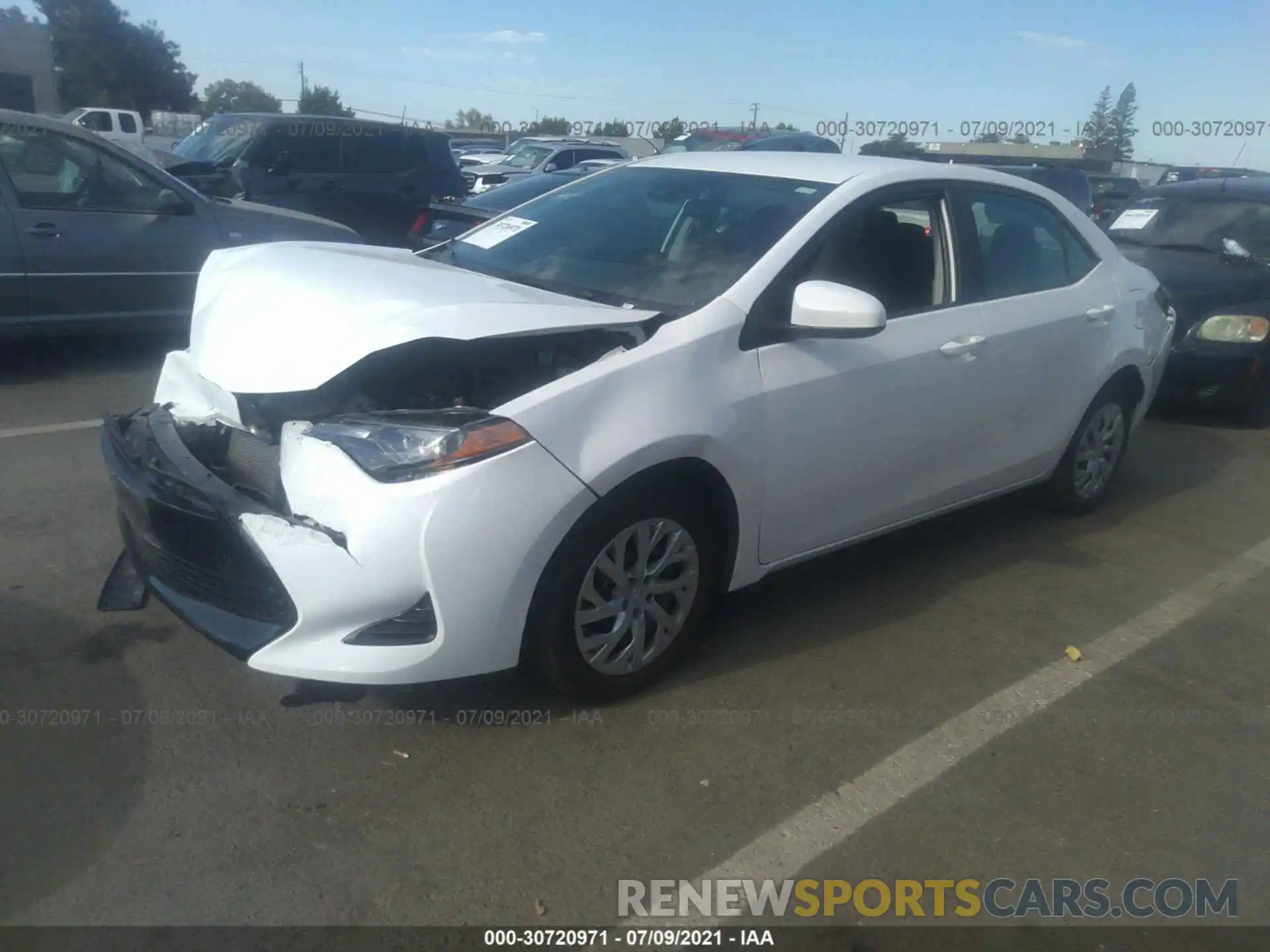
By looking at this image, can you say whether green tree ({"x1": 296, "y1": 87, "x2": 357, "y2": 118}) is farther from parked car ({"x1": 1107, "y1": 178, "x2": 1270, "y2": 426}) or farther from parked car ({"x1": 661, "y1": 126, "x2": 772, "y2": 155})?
parked car ({"x1": 1107, "y1": 178, "x2": 1270, "y2": 426})

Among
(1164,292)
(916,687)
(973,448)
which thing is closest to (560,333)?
(916,687)

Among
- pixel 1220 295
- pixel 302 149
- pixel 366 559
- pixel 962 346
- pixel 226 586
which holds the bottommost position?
pixel 226 586

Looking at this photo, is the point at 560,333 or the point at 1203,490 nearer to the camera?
the point at 560,333

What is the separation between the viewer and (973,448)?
14.7 feet

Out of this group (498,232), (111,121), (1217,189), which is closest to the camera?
(498,232)

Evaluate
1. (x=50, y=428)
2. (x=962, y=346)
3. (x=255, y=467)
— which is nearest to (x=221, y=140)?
(x=50, y=428)

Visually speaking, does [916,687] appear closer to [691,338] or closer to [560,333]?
[691,338]

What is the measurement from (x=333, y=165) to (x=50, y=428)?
6.83 metres

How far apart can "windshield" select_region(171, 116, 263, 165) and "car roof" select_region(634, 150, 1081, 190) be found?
8.14 metres

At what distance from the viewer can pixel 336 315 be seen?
3248 mm

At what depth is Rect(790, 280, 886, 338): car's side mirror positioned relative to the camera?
11.4 ft

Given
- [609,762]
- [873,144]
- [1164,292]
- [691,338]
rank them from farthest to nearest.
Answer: [873,144] < [1164,292] < [691,338] < [609,762]

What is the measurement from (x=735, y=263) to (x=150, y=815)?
2416mm

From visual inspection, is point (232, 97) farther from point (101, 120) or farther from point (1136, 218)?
point (1136, 218)
